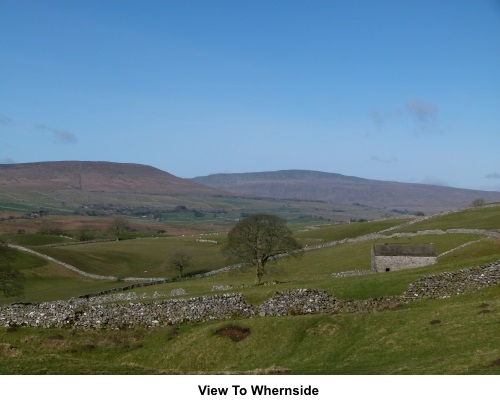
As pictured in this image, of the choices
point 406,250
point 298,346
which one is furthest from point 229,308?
point 406,250

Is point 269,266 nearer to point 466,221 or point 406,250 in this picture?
point 406,250

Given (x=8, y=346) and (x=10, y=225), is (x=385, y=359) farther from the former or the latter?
(x=10, y=225)

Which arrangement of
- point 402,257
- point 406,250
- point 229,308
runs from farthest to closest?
1. point 406,250
2. point 402,257
3. point 229,308

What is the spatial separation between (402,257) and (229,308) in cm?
2961

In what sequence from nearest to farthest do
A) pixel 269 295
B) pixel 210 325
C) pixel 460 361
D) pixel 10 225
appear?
pixel 460 361 < pixel 210 325 < pixel 269 295 < pixel 10 225

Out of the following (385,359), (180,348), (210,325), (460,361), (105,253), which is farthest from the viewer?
(105,253)

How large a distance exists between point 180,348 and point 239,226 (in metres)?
38.9

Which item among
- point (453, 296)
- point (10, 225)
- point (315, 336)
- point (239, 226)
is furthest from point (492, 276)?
point (10, 225)

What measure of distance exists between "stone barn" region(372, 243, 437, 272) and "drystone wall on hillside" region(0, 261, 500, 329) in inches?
787

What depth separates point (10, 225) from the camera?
655ft

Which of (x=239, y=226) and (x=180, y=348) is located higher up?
(x=239, y=226)

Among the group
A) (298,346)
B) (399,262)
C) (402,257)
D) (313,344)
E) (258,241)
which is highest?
(258,241)

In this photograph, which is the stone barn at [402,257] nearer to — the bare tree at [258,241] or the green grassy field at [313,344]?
the bare tree at [258,241]

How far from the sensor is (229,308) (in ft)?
140
